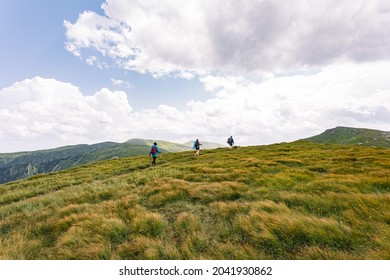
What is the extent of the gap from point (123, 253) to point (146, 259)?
2.33 ft

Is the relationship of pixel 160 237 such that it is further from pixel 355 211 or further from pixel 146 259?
pixel 355 211

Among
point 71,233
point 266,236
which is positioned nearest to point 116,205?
point 71,233

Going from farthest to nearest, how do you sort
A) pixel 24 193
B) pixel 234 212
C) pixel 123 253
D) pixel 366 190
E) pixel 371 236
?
pixel 24 193
pixel 366 190
pixel 234 212
pixel 123 253
pixel 371 236

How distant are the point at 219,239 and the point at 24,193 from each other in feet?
56.6

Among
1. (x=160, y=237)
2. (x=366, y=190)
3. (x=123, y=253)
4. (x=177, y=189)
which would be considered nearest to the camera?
(x=123, y=253)

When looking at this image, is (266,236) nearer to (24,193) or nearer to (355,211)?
(355,211)

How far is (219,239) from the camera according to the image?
240 inches

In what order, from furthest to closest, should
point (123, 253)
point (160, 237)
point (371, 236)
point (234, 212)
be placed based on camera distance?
1. point (234, 212)
2. point (160, 237)
3. point (123, 253)
4. point (371, 236)

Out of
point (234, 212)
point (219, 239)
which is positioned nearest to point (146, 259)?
point (219, 239)

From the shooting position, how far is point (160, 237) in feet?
21.3

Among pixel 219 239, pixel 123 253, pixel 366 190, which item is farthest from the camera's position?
pixel 366 190

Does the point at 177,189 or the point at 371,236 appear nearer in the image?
the point at 371,236

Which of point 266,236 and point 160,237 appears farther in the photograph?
point 160,237

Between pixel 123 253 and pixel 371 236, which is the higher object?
pixel 371 236
